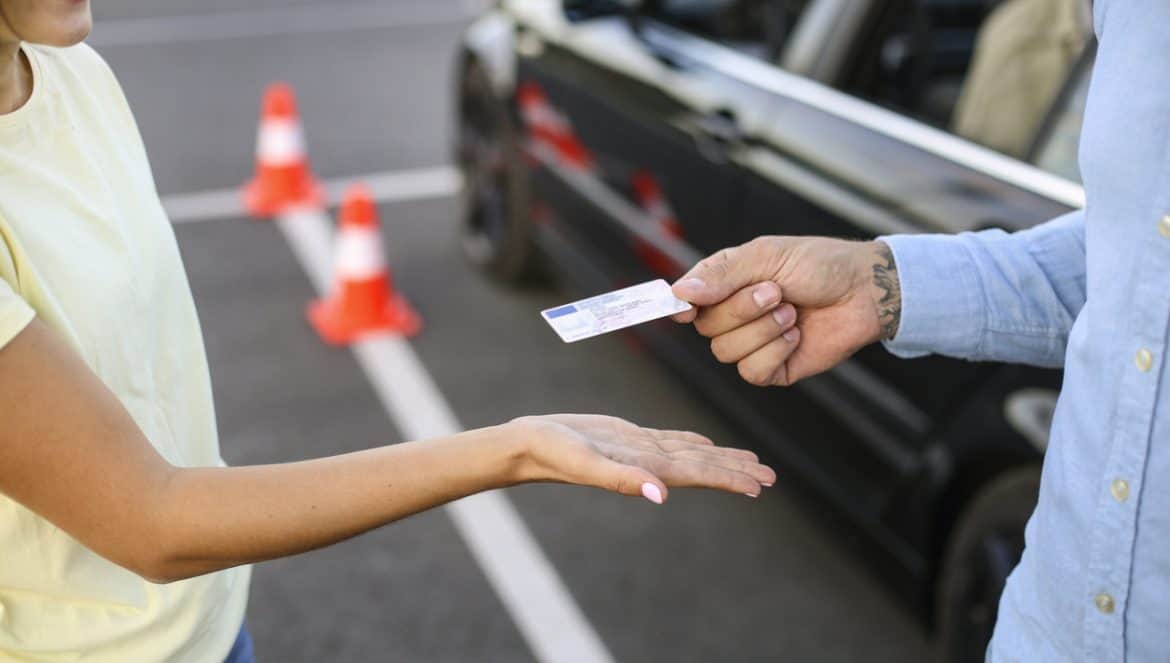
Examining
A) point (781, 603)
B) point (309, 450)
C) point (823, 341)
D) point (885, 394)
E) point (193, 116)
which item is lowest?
point (193, 116)

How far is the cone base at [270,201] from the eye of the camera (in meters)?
6.21

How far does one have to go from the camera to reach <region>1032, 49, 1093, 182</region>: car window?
8.59 ft

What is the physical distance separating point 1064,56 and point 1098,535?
190 cm

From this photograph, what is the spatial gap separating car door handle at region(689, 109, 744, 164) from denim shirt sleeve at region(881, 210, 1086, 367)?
1761 mm

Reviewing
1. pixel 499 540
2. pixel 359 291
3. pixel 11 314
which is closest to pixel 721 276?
pixel 11 314

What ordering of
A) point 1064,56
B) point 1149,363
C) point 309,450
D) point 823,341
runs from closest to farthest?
point 1149,363 → point 823,341 → point 1064,56 → point 309,450

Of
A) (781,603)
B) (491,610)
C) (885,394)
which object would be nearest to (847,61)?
(885,394)

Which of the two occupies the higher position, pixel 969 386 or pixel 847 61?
pixel 847 61

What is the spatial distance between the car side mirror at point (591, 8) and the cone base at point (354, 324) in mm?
1368

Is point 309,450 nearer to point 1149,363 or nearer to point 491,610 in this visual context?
point 491,610

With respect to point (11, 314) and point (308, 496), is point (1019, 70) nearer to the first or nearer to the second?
point (308, 496)

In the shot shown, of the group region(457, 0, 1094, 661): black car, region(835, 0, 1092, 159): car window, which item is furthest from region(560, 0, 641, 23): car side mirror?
region(835, 0, 1092, 159): car window

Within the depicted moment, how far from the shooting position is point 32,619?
143cm

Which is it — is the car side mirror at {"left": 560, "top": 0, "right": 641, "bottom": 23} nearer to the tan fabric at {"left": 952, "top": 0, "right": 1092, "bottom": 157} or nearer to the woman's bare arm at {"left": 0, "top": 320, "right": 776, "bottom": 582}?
the tan fabric at {"left": 952, "top": 0, "right": 1092, "bottom": 157}
